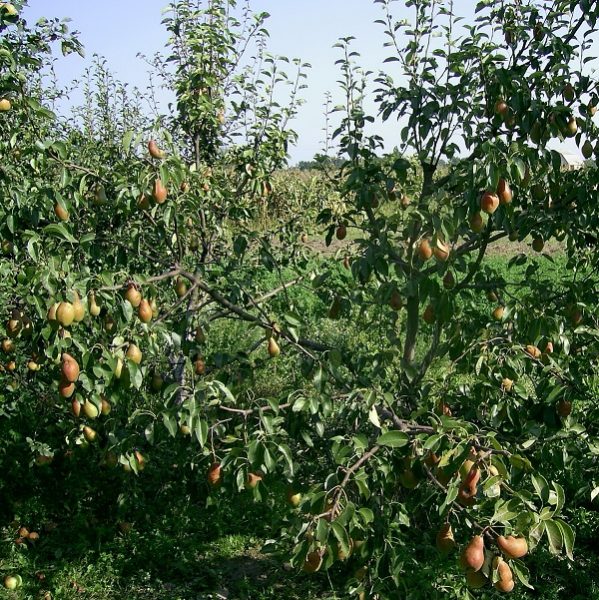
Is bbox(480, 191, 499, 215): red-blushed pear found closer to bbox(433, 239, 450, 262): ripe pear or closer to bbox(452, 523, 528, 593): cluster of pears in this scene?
bbox(433, 239, 450, 262): ripe pear

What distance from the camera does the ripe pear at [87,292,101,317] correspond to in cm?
202

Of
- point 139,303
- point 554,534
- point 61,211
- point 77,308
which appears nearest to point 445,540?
point 554,534

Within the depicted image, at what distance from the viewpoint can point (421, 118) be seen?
2789mm

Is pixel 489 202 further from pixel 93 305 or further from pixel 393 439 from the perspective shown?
pixel 93 305

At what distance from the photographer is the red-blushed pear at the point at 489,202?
2318 millimetres

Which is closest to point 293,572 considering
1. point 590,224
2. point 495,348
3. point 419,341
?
point 495,348

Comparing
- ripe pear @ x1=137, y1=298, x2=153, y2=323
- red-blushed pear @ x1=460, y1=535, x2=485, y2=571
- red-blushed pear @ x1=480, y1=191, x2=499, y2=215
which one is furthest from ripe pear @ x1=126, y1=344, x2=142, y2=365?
red-blushed pear @ x1=480, y1=191, x2=499, y2=215

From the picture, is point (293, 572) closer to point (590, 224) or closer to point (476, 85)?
point (590, 224)

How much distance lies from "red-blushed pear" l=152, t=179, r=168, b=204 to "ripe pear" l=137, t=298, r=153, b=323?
0.30 m

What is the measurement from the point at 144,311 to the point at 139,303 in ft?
0.10

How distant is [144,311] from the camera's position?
2180mm

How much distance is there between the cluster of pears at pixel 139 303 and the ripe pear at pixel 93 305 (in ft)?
0.35

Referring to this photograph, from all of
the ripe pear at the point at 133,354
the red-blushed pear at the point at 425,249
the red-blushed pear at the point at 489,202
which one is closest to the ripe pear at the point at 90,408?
the ripe pear at the point at 133,354

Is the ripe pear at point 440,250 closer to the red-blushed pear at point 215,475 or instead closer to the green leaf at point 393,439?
the green leaf at point 393,439
